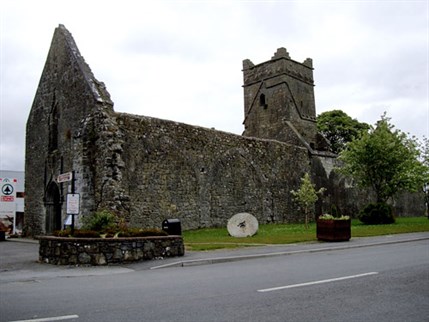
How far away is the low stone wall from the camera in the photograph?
39.2 ft

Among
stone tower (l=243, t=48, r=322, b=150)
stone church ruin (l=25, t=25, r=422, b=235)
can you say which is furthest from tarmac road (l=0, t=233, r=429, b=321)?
stone tower (l=243, t=48, r=322, b=150)

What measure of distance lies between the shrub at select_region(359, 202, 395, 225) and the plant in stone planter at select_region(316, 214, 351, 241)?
1113 cm

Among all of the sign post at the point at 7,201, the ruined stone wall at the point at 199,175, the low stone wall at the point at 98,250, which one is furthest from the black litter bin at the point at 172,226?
the sign post at the point at 7,201

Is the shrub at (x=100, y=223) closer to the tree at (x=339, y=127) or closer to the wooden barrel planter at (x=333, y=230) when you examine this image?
the wooden barrel planter at (x=333, y=230)

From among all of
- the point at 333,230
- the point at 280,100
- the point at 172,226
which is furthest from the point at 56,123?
the point at 280,100

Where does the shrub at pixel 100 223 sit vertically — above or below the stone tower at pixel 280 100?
below

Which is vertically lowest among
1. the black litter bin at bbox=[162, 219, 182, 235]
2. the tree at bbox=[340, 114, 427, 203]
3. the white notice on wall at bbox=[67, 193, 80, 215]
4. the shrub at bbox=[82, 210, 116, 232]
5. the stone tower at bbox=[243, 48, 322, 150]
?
the black litter bin at bbox=[162, 219, 182, 235]

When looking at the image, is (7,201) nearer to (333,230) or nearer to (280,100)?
(333,230)

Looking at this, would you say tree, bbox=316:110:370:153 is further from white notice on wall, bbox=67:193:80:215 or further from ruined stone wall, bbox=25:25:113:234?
white notice on wall, bbox=67:193:80:215

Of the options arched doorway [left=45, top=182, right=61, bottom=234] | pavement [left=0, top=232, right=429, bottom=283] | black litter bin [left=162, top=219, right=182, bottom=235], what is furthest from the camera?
arched doorway [left=45, top=182, right=61, bottom=234]

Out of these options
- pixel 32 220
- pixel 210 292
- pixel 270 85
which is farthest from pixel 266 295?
pixel 270 85

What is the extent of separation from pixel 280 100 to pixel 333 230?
74.6 feet

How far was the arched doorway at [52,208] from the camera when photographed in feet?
77.9

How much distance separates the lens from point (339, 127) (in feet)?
186
